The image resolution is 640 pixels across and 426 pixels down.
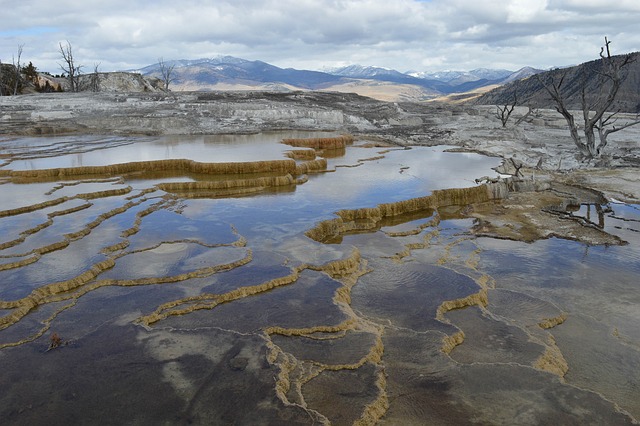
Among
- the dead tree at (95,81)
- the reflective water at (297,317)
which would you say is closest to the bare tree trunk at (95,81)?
the dead tree at (95,81)

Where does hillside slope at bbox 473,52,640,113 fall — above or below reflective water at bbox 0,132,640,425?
above

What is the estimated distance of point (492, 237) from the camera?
26.2 ft

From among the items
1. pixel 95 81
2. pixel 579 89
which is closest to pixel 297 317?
pixel 95 81

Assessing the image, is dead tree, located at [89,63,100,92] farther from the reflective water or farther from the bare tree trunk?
the reflective water

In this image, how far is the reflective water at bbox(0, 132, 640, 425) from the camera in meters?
3.64

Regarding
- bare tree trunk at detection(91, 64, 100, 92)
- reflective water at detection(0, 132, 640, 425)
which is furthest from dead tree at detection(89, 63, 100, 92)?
reflective water at detection(0, 132, 640, 425)

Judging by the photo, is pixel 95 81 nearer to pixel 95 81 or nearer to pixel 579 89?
pixel 95 81

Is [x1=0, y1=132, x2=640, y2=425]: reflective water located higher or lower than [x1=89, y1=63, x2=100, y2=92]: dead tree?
lower

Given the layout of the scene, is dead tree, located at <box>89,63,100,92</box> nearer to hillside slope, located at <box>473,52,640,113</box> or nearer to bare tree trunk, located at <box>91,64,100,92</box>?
bare tree trunk, located at <box>91,64,100,92</box>

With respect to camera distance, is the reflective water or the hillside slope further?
the hillside slope

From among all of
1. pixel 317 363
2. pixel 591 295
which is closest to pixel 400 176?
pixel 591 295

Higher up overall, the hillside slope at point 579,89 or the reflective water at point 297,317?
the hillside slope at point 579,89

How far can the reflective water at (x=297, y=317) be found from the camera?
3.64m

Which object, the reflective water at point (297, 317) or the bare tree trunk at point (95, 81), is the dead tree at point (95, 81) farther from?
the reflective water at point (297, 317)
